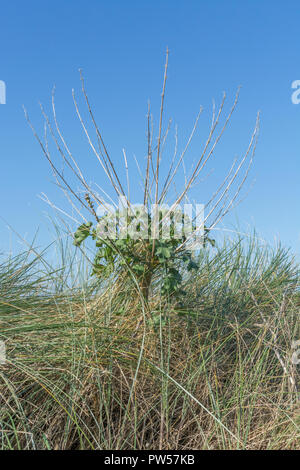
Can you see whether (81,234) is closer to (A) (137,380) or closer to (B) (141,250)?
(B) (141,250)

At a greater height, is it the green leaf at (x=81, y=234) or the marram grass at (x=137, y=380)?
the green leaf at (x=81, y=234)

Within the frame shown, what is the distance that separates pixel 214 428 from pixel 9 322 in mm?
1523

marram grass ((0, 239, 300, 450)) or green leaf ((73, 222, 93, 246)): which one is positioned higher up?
green leaf ((73, 222, 93, 246))

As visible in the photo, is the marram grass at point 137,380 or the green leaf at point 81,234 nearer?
the marram grass at point 137,380

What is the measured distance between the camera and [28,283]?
3922mm

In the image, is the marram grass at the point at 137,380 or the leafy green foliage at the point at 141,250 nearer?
the marram grass at the point at 137,380

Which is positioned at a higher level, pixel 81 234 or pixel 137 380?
pixel 81 234

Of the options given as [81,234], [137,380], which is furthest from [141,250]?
[137,380]

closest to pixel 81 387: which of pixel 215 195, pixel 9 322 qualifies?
pixel 9 322

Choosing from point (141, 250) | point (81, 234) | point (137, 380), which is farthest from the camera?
point (141, 250)

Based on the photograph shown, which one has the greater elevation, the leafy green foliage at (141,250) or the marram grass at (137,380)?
the leafy green foliage at (141,250)

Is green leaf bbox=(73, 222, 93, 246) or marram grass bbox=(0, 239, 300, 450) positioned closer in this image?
marram grass bbox=(0, 239, 300, 450)
